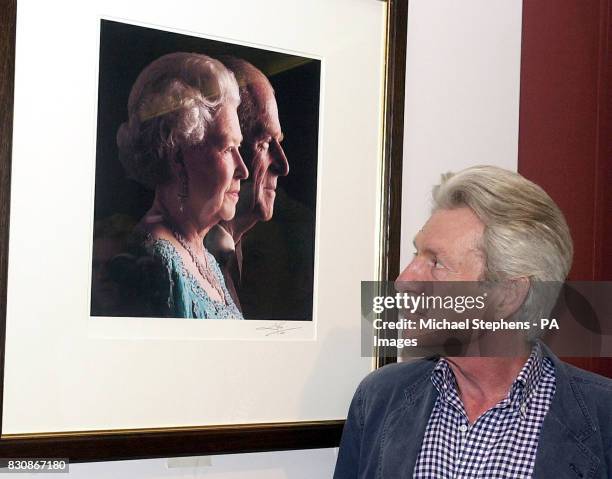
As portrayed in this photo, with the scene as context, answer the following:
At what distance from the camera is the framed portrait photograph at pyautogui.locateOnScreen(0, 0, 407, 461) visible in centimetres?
125

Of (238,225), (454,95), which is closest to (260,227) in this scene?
(238,225)

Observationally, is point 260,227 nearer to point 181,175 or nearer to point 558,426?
point 181,175

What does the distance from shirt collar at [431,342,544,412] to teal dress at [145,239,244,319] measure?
0.41 m

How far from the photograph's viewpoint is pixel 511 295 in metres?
1.52

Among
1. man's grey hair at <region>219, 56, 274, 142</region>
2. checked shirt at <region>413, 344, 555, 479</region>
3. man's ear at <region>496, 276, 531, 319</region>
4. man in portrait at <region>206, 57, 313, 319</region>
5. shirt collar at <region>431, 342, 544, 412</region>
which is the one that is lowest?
checked shirt at <region>413, 344, 555, 479</region>

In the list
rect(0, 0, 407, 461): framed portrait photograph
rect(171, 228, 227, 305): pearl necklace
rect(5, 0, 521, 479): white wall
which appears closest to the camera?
rect(0, 0, 407, 461): framed portrait photograph

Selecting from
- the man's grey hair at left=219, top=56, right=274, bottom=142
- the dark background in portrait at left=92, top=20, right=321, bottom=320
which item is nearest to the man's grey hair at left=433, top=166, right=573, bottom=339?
the dark background in portrait at left=92, top=20, right=321, bottom=320

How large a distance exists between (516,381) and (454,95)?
61cm

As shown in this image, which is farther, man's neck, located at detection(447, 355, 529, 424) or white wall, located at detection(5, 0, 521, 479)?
white wall, located at detection(5, 0, 521, 479)

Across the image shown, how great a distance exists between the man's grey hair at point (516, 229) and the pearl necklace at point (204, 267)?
433 mm

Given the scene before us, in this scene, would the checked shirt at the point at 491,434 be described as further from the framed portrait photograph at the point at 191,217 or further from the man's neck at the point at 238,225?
the man's neck at the point at 238,225

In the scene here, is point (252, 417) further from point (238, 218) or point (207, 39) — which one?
point (207, 39)

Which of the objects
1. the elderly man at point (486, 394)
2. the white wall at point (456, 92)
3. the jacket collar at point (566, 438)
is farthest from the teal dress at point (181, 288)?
the jacket collar at point (566, 438)

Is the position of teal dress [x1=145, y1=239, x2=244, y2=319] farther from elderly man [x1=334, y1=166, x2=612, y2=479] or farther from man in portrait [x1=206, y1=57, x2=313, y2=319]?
elderly man [x1=334, y1=166, x2=612, y2=479]
